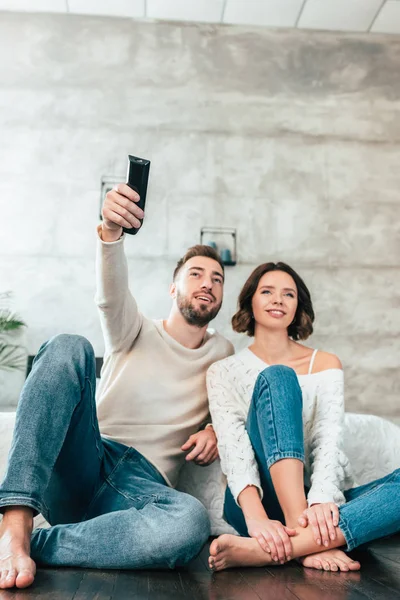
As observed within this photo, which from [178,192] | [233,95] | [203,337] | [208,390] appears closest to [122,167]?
[178,192]

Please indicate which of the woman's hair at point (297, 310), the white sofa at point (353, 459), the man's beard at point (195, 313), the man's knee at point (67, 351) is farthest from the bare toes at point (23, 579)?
the woman's hair at point (297, 310)

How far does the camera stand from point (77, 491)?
140 centimetres

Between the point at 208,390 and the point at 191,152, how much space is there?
8.81 feet

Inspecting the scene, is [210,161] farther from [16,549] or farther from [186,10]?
[16,549]

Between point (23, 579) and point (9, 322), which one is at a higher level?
point (9, 322)

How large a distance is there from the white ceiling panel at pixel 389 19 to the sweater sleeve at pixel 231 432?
3437 mm

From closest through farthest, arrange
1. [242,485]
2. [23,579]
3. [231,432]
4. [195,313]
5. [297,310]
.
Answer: [23,579]
[242,485]
[231,432]
[195,313]
[297,310]

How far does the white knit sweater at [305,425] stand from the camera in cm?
139

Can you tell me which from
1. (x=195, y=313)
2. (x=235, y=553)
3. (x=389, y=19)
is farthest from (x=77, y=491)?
(x=389, y=19)

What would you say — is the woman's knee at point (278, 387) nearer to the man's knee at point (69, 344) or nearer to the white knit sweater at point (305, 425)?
the white knit sweater at point (305, 425)

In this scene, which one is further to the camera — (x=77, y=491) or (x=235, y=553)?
(x=77, y=491)

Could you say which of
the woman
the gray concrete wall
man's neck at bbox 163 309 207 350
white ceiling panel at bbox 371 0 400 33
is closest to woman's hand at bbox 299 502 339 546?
the woman

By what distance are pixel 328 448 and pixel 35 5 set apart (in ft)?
12.6

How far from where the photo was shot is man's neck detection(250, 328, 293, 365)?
5.89 feet
